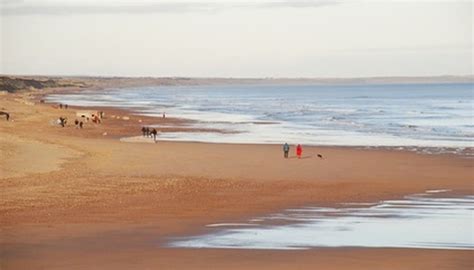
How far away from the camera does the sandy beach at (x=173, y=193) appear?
12.4 meters

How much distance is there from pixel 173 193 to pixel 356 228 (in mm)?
5912

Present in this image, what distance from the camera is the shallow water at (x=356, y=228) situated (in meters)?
13.5

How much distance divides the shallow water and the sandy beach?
A: 462 millimetres

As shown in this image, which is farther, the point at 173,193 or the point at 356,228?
the point at 173,193

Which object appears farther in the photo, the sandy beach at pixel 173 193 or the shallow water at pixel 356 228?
the shallow water at pixel 356 228

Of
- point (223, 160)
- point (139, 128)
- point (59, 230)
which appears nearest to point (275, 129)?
point (139, 128)

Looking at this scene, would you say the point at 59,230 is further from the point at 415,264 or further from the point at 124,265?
the point at 415,264

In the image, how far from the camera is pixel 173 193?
1973 centimetres

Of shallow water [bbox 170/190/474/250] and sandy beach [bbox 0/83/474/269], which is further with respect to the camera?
shallow water [bbox 170/190/474/250]

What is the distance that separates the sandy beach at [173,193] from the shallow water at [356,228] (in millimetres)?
462

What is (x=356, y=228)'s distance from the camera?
14.9 m

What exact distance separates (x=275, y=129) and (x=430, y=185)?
80.1 ft

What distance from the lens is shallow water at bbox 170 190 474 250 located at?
1350 cm

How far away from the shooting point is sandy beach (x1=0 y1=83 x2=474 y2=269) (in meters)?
12.4
